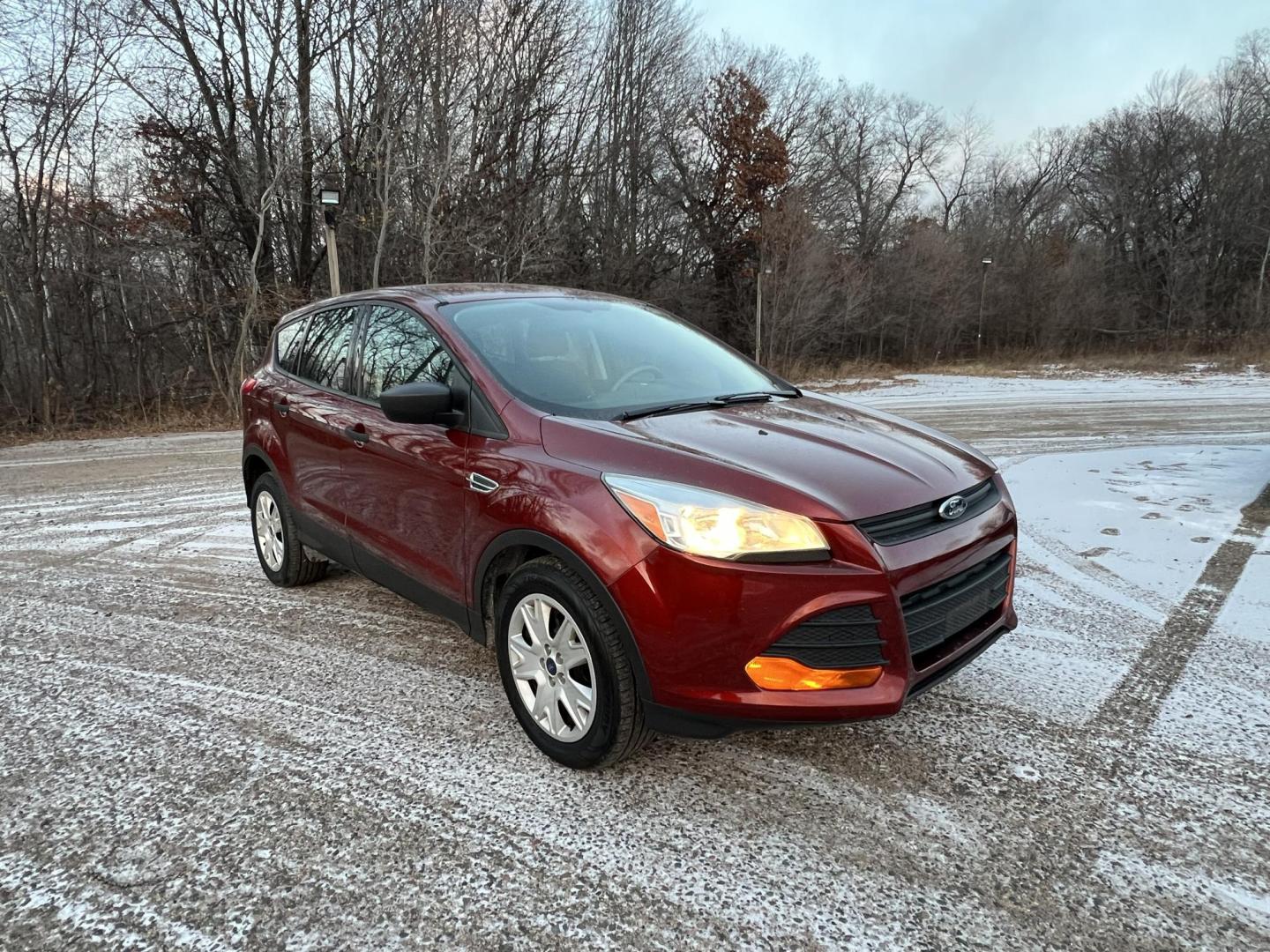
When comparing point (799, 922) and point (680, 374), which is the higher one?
point (680, 374)

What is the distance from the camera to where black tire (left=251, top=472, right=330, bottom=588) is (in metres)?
4.38

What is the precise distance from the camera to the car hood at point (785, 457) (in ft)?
7.51

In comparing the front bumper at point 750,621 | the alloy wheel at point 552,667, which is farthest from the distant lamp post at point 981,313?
the alloy wheel at point 552,667

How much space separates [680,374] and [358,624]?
2.20 meters

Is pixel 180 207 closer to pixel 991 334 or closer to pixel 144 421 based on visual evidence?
pixel 144 421

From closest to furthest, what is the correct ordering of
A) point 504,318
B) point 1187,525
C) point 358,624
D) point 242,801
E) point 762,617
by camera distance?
point 762,617 < point 242,801 < point 504,318 < point 358,624 < point 1187,525

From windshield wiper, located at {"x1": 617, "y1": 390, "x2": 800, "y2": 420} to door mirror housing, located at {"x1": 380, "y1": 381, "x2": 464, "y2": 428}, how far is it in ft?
2.26

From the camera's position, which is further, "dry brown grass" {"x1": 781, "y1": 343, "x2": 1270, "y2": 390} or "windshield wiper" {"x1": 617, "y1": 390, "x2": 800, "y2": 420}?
"dry brown grass" {"x1": 781, "y1": 343, "x2": 1270, "y2": 390}

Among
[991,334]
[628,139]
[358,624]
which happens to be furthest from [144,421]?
[991,334]

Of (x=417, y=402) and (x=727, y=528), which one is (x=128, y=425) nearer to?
(x=417, y=402)

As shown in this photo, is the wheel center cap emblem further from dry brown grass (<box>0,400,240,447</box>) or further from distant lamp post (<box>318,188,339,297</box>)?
dry brown grass (<box>0,400,240,447</box>)

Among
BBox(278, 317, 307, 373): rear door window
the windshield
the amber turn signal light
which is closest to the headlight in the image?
the amber turn signal light

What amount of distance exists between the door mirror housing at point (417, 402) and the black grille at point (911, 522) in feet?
5.26

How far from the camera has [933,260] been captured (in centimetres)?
3559
